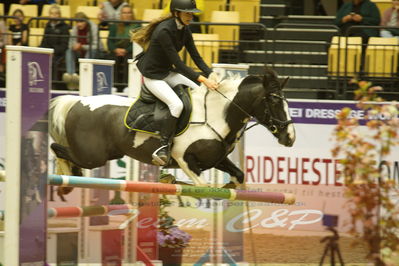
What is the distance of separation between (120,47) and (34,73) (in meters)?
5.82

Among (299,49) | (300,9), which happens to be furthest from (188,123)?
(300,9)

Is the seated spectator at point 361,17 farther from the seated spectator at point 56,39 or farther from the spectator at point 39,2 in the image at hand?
the spectator at point 39,2

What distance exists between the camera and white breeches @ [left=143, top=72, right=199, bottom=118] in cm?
695

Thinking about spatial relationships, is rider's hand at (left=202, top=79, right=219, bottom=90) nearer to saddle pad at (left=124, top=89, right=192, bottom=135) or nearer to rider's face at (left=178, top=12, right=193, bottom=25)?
saddle pad at (left=124, top=89, right=192, bottom=135)

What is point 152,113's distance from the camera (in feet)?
23.5

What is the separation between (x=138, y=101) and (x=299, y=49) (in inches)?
133

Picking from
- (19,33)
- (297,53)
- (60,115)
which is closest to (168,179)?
(60,115)

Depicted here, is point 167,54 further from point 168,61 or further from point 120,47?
point 120,47

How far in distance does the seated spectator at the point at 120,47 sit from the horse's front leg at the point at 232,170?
10.7ft

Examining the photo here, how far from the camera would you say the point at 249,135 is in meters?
9.29

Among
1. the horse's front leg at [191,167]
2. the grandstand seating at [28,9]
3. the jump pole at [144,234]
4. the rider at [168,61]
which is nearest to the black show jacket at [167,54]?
the rider at [168,61]

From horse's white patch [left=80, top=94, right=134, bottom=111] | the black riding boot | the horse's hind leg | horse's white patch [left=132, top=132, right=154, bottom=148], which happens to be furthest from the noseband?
the horse's hind leg

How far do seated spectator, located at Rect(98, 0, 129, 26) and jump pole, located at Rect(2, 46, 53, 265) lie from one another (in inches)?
250

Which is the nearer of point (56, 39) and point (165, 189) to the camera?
point (165, 189)
